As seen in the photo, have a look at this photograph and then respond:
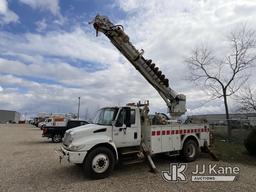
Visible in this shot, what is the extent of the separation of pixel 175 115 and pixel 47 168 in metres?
5.94

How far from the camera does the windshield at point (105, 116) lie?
30.3 ft

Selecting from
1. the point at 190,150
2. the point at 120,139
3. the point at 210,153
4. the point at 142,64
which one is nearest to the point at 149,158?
the point at 120,139

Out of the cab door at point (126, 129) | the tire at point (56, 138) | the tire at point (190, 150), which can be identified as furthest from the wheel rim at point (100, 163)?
the tire at point (56, 138)

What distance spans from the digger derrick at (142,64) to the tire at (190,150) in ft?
5.50

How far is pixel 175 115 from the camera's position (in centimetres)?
1234

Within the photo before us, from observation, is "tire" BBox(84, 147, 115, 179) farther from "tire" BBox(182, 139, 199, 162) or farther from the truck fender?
"tire" BBox(182, 139, 199, 162)

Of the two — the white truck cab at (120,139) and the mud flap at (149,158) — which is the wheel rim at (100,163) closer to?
the white truck cab at (120,139)

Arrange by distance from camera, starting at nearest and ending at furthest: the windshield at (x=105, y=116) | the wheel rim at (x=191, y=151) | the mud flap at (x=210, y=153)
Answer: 1. the windshield at (x=105, y=116)
2. the wheel rim at (x=191, y=151)
3. the mud flap at (x=210, y=153)

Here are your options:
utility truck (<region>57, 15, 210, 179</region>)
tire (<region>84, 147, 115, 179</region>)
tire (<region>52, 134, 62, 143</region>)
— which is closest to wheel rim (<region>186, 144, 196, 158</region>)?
utility truck (<region>57, 15, 210, 179</region>)

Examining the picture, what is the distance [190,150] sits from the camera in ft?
36.4

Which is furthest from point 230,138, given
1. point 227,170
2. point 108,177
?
point 108,177

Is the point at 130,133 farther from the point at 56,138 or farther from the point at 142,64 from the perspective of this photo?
the point at 56,138

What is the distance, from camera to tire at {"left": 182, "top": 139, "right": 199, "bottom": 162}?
10797mm

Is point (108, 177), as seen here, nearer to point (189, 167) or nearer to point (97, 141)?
point (97, 141)
